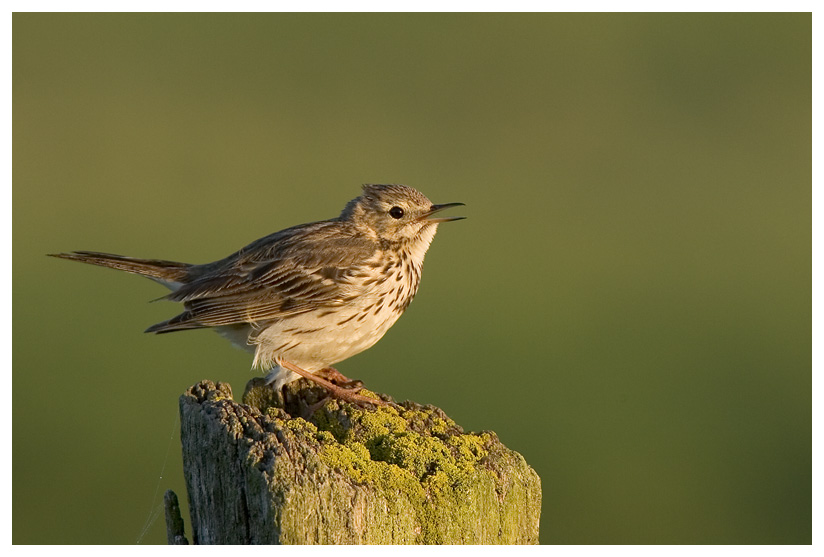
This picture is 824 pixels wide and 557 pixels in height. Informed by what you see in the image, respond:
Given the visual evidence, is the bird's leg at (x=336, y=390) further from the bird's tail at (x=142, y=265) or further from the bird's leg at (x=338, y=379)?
the bird's tail at (x=142, y=265)

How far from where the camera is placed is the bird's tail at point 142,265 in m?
8.70

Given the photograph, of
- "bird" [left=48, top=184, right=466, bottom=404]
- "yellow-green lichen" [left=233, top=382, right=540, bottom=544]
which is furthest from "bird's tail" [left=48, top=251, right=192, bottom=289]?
"yellow-green lichen" [left=233, top=382, right=540, bottom=544]

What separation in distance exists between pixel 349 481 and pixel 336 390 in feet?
6.19

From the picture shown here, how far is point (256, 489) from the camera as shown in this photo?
16.4 feet

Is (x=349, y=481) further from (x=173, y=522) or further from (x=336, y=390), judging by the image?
(x=336, y=390)

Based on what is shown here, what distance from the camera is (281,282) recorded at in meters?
8.07

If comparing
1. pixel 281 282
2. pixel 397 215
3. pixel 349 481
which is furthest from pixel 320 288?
pixel 349 481

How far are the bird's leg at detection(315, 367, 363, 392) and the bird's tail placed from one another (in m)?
1.45

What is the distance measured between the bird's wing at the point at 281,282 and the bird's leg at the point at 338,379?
47cm

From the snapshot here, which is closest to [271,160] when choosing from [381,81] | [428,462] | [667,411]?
[381,81]

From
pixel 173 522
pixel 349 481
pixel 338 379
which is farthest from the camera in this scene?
pixel 338 379

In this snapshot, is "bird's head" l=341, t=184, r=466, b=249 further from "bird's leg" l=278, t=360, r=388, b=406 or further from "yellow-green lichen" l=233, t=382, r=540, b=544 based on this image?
"yellow-green lichen" l=233, t=382, r=540, b=544

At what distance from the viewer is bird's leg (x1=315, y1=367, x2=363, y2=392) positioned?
770 centimetres

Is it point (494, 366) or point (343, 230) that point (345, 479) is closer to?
point (343, 230)
